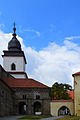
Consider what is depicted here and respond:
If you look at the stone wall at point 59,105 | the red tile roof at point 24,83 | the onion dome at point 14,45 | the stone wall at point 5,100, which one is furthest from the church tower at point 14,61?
the stone wall at point 59,105

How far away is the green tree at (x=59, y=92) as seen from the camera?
7969 cm

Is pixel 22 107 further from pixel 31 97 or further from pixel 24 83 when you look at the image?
pixel 24 83

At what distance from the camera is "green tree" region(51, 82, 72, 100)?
261ft

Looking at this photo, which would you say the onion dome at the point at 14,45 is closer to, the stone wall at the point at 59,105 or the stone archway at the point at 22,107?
the stone archway at the point at 22,107

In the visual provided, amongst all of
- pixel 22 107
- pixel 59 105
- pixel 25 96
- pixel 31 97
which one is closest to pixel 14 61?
pixel 22 107

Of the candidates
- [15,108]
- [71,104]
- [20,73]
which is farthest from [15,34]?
[71,104]

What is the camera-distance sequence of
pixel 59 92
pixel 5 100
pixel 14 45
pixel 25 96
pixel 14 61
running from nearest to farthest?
pixel 5 100, pixel 25 96, pixel 59 92, pixel 14 61, pixel 14 45

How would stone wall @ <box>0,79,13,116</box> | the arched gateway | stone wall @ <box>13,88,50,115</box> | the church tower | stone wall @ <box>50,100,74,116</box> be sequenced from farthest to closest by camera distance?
1. the church tower
2. the arched gateway
3. stone wall @ <box>13,88,50,115</box>
4. stone wall @ <box>50,100,74,116</box>
5. stone wall @ <box>0,79,13,116</box>

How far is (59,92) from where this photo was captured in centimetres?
8069

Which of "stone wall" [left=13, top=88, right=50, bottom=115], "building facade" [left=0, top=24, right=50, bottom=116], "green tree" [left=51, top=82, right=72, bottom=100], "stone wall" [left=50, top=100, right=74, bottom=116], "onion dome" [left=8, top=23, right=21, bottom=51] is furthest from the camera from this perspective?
"onion dome" [left=8, top=23, right=21, bottom=51]

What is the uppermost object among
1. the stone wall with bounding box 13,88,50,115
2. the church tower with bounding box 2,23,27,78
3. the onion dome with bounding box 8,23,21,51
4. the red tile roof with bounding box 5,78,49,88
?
the onion dome with bounding box 8,23,21,51

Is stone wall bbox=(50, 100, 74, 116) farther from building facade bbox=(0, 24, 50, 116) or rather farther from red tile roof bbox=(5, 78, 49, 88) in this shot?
red tile roof bbox=(5, 78, 49, 88)

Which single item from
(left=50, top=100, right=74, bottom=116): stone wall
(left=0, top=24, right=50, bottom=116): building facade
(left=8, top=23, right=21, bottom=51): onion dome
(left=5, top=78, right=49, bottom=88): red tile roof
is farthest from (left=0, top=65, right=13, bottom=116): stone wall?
(left=8, top=23, right=21, bottom=51): onion dome

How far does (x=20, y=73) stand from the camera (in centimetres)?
8431
